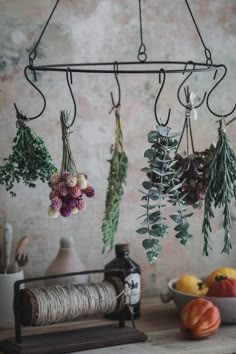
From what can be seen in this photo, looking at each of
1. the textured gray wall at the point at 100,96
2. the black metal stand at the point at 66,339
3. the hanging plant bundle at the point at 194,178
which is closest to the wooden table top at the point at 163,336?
the black metal stand at the point at 66,339

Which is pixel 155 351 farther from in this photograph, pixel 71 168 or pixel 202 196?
pixel 71 168

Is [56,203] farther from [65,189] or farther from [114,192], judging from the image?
[114,192]

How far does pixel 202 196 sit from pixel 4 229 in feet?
2.41

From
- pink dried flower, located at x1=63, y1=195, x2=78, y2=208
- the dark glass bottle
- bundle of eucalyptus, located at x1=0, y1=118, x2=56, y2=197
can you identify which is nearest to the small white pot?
the dark glass bottle

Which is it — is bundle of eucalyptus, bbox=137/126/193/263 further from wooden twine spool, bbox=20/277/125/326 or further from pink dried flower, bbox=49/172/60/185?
wooden twine spool, bbox=20/277/125/326

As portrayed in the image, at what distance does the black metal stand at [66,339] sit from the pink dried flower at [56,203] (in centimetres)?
37

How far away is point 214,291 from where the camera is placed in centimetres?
240

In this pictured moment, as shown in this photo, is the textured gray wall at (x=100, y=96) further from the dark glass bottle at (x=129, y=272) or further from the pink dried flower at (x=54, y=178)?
the pink dried flower at (x=54, y=178)

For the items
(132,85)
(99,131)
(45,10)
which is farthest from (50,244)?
(45,10)

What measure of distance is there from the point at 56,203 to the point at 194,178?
477 millimetres

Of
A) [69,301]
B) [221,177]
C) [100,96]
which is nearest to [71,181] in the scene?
[221,177]

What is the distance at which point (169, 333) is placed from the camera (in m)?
2.30

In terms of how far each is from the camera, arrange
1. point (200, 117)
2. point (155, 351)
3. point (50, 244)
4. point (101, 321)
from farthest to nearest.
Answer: point (200, 117)
point (50, 244)
point (101, 321)
point (155, 351)

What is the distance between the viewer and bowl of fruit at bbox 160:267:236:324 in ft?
7.73
